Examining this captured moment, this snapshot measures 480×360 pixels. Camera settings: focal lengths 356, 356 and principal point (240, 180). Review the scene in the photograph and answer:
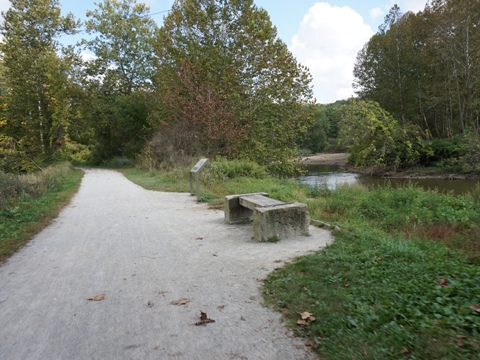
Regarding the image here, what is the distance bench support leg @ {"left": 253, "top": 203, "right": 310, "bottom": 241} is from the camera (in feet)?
19.2

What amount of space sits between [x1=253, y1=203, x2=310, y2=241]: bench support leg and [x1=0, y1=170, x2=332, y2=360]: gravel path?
0.21 meters

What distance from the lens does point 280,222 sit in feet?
19.5

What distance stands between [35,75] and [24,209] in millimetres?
26960

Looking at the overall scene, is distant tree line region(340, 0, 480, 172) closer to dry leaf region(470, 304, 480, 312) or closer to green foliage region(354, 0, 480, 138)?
green foliage region(354, 0, 480, 138)

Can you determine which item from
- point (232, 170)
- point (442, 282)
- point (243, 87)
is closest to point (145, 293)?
point (442, 282)

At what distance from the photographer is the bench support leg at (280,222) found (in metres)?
5.85

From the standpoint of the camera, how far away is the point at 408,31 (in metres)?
33.4

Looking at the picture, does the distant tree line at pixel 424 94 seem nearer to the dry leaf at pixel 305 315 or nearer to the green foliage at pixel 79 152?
the dry leaf at pixel 305 315

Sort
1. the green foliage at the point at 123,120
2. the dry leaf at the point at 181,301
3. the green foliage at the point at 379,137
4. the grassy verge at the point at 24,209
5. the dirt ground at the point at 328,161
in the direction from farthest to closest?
the dirt ground at the point at 328,161 → the green foliage at the point at 123,120 → the green foliage at the point at 379,137 → the grassy verge at the point at 24,209 → the dry leaf at the point at 181,301

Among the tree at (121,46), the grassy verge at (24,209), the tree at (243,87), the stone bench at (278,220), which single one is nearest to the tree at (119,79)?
the tree at (121,46)

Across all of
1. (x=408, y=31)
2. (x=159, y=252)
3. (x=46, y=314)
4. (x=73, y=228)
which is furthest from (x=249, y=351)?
(x=408, y=31)

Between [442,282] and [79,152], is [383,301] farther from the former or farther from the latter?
[79,152]

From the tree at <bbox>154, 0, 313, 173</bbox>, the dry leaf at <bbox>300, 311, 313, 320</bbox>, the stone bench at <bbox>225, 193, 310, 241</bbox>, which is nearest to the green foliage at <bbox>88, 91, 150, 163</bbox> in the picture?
the tree at <bbox>154, 0, 313, 173</bbox>

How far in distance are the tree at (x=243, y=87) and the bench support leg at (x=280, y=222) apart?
1336cm
